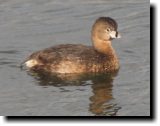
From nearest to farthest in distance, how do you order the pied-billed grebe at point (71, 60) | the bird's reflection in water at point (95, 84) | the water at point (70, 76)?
the bird's reflection in water at point (95, 84), the water at point (70, 76), the pied-billed grebe at point (71, 60)

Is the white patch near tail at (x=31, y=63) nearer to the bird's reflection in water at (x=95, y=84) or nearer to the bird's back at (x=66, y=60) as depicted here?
the bird's back at (x=66, y=60)

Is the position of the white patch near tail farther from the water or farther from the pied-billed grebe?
the water

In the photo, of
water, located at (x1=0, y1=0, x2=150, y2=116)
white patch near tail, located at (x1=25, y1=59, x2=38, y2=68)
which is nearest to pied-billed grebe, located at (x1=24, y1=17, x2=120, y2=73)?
white patch near tail, located at (x1=25, y1=59, x2=38, y2=68)

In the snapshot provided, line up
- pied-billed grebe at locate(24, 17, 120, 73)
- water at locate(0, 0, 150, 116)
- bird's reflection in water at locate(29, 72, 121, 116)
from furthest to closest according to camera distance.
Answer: pied-billed grebe at locate(24, 17, 120, 73)
water at locate(0, 0, 150, 116)
bird's reflection in water at locate(29, 72, 121, 116)

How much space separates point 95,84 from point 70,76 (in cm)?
79

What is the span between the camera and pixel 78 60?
1458 centimetres

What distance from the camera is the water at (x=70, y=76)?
41.2 ft

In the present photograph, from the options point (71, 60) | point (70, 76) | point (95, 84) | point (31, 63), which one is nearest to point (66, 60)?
point (71, 60)

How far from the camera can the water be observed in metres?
12.6

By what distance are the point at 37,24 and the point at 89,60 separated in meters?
2.95

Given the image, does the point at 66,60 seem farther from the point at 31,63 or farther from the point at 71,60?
the point at 31,63

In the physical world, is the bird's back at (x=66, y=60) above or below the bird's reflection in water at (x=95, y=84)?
above

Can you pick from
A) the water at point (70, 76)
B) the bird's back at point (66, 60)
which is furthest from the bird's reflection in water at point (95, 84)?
the bird's back at point (66, 60)

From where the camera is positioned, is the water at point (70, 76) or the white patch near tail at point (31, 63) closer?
the water at point (70, 76)
